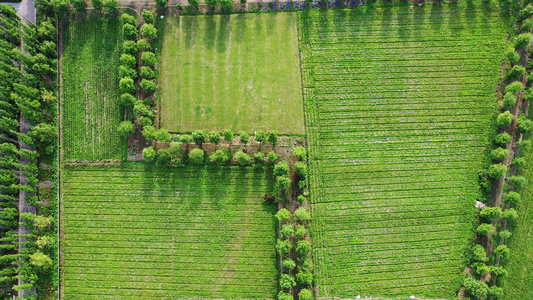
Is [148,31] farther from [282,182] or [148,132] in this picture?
[282,182]

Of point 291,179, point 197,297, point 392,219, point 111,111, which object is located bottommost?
point 197,297

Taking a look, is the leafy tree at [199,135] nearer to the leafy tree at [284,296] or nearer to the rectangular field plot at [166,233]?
the rectangular field plot at [166,233]

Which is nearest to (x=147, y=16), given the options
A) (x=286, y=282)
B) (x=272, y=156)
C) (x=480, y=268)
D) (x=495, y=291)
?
(x=272, y=156)

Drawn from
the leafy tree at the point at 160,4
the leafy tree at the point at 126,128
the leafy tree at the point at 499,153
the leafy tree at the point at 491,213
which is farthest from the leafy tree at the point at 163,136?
the leafy tree at the point at 499,153

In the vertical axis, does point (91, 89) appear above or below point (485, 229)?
above

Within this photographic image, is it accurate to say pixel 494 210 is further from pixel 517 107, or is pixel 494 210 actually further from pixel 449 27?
pixel 449 27

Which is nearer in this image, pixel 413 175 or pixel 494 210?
pixel 494 210

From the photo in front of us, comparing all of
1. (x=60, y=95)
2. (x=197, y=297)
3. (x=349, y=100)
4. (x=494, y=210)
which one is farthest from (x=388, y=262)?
(x=60, y=95)
